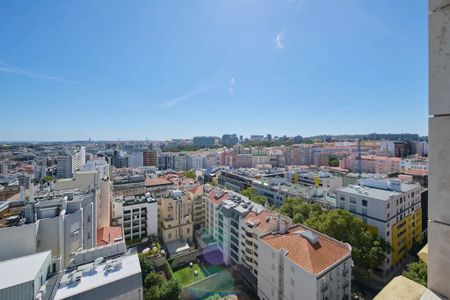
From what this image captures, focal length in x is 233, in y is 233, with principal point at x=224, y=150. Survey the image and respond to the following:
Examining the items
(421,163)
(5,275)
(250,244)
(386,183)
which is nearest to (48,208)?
(5,275)

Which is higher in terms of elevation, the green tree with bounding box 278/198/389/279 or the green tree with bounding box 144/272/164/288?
the green tree with bounding box 278/198/389/279

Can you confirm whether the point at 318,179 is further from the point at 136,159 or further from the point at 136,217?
the point at 136,159

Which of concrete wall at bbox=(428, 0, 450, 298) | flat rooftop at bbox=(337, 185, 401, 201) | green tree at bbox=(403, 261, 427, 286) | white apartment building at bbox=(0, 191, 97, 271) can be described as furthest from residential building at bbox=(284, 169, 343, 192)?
concrete wall at bbox=(428, 0, 450, 298)

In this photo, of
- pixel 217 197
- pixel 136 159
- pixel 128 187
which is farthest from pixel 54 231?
pixel 136 159

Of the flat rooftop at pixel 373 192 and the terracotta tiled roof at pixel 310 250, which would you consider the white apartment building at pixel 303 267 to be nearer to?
the terracotta tiled roof at pixel 310 250

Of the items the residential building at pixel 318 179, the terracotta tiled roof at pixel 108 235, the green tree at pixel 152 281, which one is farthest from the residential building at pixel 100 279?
the residential building at pixel 318 179

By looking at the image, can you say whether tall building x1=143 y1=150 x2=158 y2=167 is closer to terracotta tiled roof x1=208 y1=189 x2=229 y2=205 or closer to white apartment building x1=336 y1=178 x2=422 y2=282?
terracotta tiled roof x1=208 y1=189 x2=229 y2=205
